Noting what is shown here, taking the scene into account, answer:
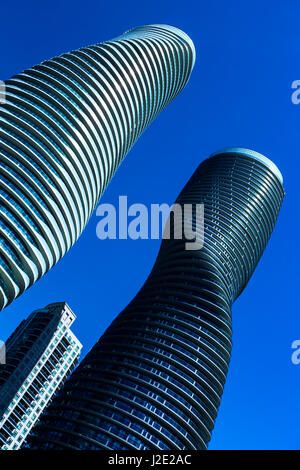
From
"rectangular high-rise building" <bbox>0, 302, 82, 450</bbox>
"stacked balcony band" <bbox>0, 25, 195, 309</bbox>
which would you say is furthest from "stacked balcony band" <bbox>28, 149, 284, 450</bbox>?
"rectangular high-rise building" <bbox>0, 302, 82, 450</bbox>

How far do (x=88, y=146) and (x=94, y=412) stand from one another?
5572 cm

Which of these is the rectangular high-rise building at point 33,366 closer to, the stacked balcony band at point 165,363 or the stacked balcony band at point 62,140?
the stacked balcony band at point 165,363

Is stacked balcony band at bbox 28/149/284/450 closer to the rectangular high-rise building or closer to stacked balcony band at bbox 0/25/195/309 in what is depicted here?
stacked balcony band at bbox 0/25/195/309

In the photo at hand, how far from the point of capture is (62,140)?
88.6 metres

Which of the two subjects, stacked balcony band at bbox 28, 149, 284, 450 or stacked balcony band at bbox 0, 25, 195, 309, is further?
stacked balcony band at bbox 0, 25, 195, 309

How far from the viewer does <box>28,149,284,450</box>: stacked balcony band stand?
7206 cm

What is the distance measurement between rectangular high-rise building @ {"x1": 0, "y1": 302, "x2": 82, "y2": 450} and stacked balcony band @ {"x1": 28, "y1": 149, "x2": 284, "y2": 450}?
61.1 metres

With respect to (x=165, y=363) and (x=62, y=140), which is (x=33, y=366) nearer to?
(x=165, y=363)

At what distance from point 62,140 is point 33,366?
8967cm

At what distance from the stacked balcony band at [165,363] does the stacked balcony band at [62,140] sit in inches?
892

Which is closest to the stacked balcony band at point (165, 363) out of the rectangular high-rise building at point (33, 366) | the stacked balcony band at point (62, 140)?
the stacked balcony band at point (62, 140)

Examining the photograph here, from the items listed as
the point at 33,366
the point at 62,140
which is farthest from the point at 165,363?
the point at 33,366
